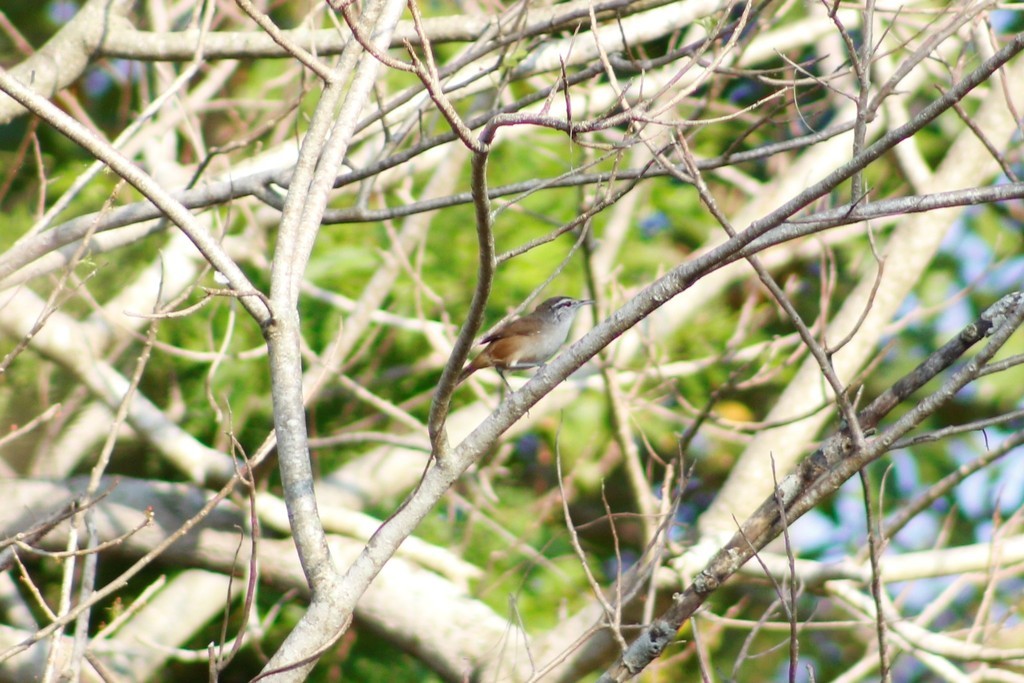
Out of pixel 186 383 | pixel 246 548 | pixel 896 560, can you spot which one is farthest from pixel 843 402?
pixel 186 383

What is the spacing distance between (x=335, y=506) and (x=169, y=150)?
332 cm

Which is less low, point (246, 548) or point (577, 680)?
point (246, 548)

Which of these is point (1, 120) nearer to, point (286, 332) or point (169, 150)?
point (286, 332)

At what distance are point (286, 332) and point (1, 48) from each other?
7105mm

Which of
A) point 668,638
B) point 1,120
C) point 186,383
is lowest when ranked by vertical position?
point 668,638

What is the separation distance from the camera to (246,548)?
20.7ft

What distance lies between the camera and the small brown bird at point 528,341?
580 cm

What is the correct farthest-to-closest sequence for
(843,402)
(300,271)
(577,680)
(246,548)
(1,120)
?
(246,548)
(577,680)
(1,120)
(300,271)
(843,402)

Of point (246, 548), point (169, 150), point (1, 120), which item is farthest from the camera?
point (169, 150)

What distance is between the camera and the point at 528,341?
582cm

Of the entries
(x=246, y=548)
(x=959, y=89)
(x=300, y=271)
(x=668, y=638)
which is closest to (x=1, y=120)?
(x=300, y=271)

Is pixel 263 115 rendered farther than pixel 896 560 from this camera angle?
Yes

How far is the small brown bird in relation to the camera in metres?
5.80

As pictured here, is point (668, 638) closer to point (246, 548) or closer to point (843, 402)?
point (843, 402)
